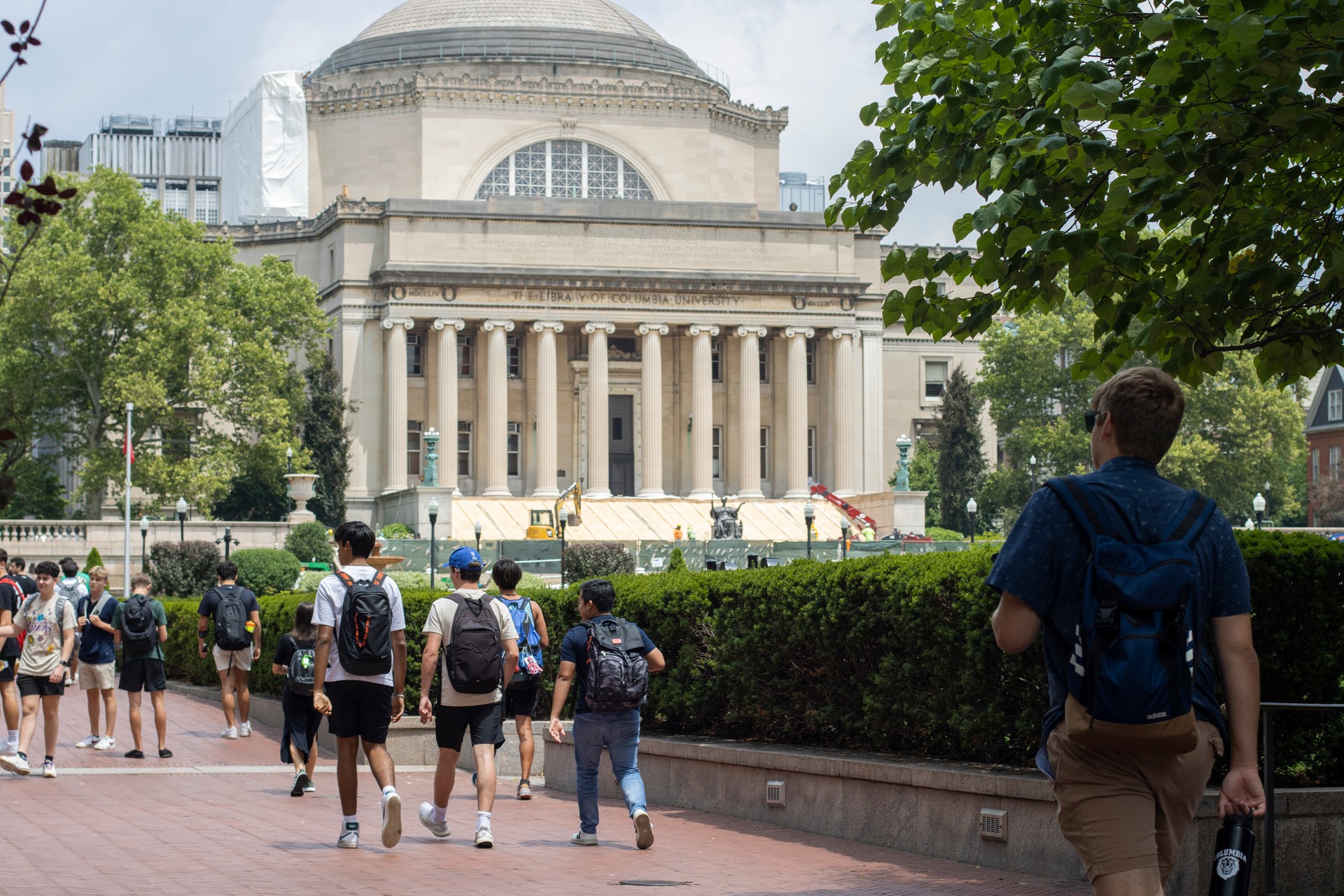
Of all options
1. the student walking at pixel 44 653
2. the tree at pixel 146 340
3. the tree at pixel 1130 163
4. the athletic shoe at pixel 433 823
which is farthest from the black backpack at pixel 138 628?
the tree at pixel 146 340

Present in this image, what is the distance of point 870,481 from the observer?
263 ft

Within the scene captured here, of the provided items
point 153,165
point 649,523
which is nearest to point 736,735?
point 649,523

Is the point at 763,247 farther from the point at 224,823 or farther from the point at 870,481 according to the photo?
the point at 224,823

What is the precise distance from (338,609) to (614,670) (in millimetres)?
1936

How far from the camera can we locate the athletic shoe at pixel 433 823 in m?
12.3

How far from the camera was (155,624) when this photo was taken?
60.2ft

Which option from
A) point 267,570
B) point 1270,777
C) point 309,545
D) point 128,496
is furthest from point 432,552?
point 1270,777

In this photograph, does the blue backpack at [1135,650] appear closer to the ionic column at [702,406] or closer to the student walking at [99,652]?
the student walking at [99,652]

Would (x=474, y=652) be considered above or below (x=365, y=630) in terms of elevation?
below

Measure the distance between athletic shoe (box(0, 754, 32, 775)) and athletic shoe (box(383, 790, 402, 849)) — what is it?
6184 mm

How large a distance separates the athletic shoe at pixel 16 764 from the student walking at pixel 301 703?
2.35 meters

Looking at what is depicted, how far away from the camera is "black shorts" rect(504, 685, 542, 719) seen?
15.0 meters

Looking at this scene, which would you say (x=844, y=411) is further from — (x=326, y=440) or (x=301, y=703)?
(x=301, y=703)

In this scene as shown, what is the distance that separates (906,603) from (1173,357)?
2757 mm
